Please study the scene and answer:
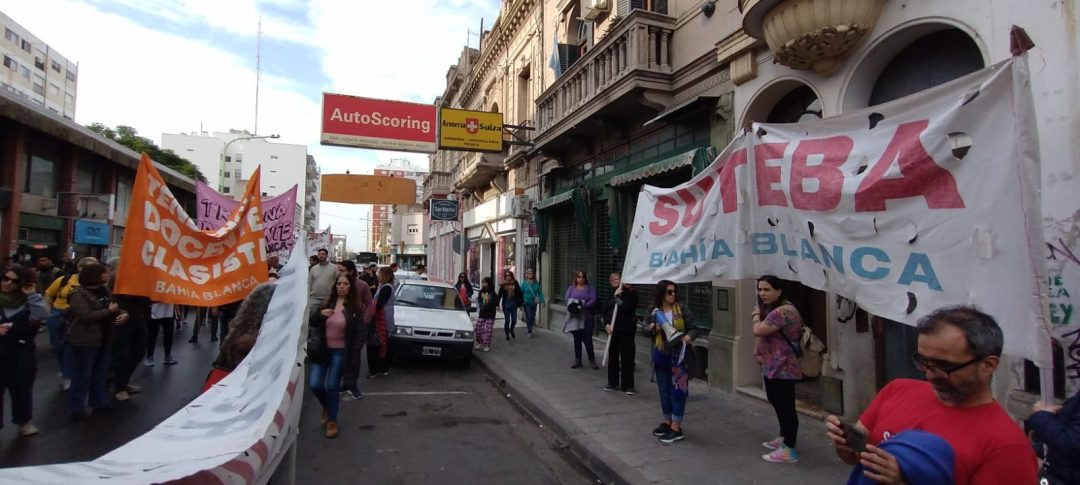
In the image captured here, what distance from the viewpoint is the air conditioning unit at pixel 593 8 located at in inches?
448

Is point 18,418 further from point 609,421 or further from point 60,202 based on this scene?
point 60,202

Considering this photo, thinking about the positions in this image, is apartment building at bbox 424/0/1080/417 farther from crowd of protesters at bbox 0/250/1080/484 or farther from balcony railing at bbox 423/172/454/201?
balcony railing at bbox 423/172/454/201

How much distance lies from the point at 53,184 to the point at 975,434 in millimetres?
24220

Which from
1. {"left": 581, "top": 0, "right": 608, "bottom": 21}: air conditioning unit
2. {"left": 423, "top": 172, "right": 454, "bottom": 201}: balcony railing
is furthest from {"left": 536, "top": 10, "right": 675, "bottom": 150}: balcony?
{"left": 423, "top": 172, "right": 454, "bottom": 201}: balcony railing

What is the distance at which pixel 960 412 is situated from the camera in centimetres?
168

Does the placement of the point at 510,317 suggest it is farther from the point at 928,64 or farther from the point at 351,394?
the point at 928,64

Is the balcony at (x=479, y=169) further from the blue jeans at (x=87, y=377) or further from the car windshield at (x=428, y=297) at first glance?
the blue jeans at (x=87, y=377)

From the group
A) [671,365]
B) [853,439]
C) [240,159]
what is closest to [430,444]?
[671,365]

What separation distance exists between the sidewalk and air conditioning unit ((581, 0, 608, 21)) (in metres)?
7.53

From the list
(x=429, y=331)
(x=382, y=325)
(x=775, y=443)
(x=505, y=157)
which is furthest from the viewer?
(x=505, y=157)

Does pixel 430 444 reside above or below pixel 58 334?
below

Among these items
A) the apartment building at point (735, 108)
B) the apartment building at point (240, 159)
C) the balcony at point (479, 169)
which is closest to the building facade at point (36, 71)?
the apartment building at point (240, 159)

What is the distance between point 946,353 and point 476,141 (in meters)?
13.2

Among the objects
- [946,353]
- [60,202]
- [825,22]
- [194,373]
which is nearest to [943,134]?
[946,353]
